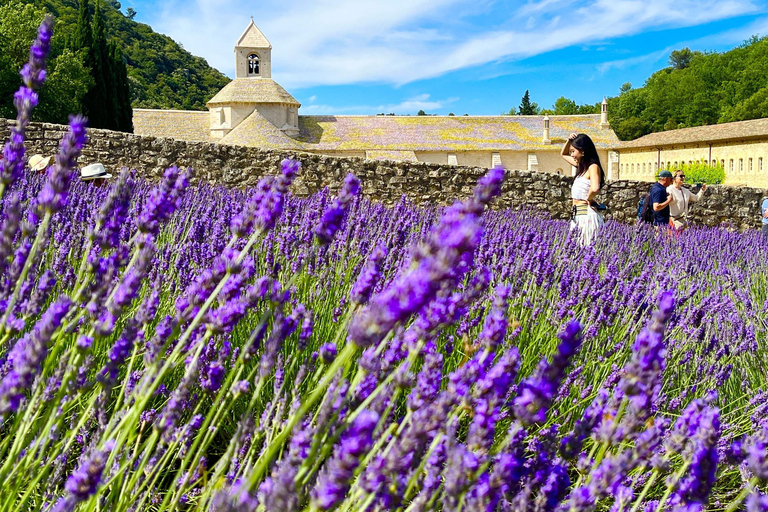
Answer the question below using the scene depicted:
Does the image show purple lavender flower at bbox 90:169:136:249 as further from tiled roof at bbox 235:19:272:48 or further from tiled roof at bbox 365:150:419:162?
tiled roof at bbox 235:19:272:48

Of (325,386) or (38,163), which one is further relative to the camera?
(38,163)

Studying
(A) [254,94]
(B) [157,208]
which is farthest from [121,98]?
(B) [157,208]

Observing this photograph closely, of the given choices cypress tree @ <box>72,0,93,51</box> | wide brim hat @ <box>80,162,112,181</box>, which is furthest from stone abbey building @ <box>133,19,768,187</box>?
wide brim hat @ <box>80,162,112,181</box>

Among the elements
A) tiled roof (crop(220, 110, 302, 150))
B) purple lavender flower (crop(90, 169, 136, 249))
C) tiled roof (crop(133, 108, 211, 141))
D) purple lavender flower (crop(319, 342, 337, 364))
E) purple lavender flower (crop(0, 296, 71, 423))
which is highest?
tiled roof (crop(133, 108, 211, 141))

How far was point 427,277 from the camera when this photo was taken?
25.0 inches

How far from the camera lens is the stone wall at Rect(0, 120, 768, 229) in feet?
32.4

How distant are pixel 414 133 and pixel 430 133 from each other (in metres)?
1.21

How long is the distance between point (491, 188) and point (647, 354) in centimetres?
35

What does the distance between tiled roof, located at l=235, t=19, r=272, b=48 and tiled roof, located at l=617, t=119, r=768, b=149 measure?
2931cm

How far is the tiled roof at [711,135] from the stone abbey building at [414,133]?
0.32 ft

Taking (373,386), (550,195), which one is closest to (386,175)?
(550,195)

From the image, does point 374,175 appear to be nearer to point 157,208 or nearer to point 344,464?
point 157,208

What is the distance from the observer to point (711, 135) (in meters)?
49.8

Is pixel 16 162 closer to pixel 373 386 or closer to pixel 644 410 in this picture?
pixel 373 386
